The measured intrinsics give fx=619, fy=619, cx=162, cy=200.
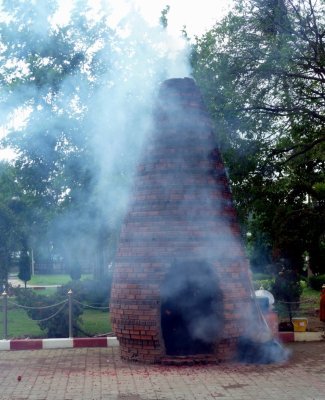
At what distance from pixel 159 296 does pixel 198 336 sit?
877 mm

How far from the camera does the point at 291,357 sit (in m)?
10.1

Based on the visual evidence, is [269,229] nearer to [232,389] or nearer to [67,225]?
[67,225]

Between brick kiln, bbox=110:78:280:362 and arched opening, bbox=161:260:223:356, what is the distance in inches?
0.6

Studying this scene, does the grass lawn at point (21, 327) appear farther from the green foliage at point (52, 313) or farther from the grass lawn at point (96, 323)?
the grass lawn at point (96, 323)

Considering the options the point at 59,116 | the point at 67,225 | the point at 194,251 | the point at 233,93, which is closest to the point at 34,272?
the point at 67,225

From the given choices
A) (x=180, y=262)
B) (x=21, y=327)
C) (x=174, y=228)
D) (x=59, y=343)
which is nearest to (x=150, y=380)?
(x=180, y=262)

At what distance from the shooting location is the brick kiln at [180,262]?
30.6 feet

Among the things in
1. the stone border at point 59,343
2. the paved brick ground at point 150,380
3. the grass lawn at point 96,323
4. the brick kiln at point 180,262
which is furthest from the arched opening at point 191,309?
the grass lawn at point 96,323

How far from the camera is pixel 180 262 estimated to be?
9.36m

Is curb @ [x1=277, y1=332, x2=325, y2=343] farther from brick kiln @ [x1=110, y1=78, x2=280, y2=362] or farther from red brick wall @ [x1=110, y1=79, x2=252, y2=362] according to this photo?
red brick wall @ [x1=110, y1=79, x2=252, y2=362]

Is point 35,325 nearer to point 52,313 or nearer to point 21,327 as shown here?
point 21,327

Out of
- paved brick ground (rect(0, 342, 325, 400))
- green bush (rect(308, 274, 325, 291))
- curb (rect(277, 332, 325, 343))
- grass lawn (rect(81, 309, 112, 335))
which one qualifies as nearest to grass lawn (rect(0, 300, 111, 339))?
grass lawn (rect(81, 309, 112, 335))

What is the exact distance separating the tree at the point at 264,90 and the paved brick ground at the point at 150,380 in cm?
569

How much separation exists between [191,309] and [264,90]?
632 centimetres
